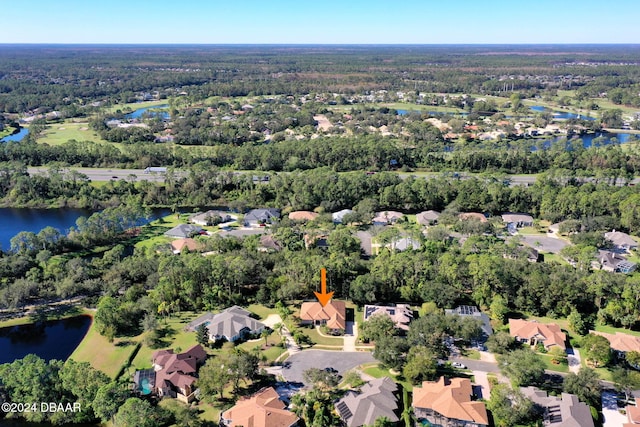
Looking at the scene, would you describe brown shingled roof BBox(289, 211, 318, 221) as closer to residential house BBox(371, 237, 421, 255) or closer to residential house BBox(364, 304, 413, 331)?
residential house BBox(371, 237, 421, 255)

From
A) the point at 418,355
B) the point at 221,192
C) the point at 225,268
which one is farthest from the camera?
the point at 221,192

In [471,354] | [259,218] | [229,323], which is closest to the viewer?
[471,354]

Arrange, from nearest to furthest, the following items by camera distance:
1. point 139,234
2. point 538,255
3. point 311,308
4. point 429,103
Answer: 1. point 311,308
2. point 538,255
3. point 139,234
4. point 429,103

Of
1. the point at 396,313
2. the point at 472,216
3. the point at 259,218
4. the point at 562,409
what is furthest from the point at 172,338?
the point at 472,216

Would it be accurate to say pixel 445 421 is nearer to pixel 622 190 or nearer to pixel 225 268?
pixel 225 268

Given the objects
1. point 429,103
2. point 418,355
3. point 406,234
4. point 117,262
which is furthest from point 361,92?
point 418,355

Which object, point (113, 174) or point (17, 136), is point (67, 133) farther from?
point (113, 174)
